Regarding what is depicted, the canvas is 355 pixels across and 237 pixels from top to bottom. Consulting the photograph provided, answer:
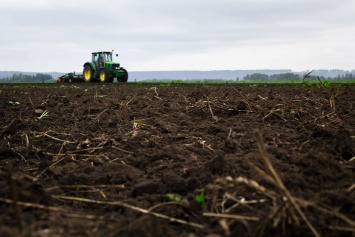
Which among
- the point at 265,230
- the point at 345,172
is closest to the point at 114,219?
the point at 265,230

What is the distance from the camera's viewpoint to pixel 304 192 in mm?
2199

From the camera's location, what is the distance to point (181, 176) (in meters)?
2.84

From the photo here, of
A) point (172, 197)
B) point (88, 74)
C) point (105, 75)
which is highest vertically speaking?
point (88, 74)

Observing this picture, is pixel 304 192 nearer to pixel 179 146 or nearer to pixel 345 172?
pixel 345 172

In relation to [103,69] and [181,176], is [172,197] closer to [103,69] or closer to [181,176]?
[181,176]

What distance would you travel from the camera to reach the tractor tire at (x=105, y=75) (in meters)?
24.1

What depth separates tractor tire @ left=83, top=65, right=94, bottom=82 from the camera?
26.0 meters

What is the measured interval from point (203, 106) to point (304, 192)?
3.90 metres

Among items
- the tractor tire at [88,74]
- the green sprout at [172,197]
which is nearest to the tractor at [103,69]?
the tractor tire at [88,74]

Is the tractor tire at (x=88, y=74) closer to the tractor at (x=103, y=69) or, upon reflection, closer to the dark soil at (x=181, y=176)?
the tractor at (x=103, y=69)

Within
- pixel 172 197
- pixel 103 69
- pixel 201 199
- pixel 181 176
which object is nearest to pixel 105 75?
pixel 103 69

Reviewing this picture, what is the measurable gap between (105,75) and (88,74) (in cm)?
329

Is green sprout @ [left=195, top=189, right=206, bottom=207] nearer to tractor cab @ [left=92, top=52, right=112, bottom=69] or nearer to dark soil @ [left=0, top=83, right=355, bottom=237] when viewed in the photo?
dark soil @ [left=0, top=83, right=355, bottom=237]

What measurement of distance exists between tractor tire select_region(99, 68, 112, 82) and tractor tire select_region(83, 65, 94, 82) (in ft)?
5.10
